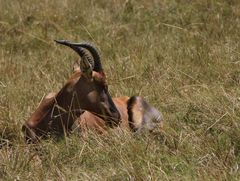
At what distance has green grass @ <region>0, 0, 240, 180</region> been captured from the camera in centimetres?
580

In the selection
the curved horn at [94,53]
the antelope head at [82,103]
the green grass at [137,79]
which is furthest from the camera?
the antelope head at [82,103]

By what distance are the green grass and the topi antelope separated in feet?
0.81

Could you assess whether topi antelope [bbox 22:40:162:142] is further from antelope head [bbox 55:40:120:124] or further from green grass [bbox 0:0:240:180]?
green grass [bbox 0:0:240:180]

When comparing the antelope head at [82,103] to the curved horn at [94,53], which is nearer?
the curved horn at [94,53]

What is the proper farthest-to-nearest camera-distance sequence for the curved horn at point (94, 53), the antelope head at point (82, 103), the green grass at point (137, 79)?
the antelope head at point (82, 103) < the curved horn at point (94, 53) < the green grass at point (137, 79)

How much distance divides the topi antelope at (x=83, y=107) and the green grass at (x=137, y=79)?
25 cm

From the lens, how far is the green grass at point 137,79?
228 inches

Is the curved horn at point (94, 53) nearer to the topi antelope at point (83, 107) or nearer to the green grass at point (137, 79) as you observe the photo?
the topi antelope at point (83, 107)

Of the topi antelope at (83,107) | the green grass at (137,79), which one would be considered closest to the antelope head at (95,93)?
the topi antelope at (83,107)

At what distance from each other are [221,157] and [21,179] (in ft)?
5.36

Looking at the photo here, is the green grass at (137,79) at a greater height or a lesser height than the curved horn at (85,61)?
lesser

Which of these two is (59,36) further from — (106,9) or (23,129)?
(23,129)

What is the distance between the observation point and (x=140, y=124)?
8.41 metres

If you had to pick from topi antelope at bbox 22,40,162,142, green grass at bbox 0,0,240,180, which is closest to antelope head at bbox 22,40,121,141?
topi antelope at bbox 22,40,162,142
